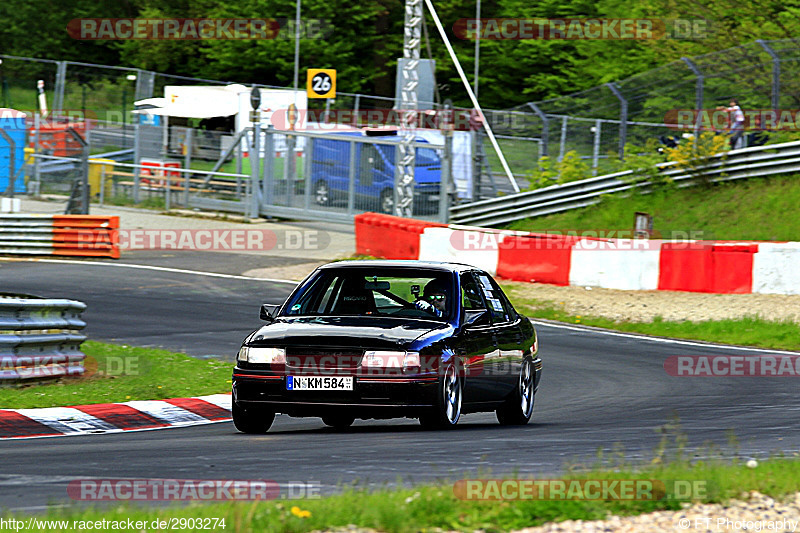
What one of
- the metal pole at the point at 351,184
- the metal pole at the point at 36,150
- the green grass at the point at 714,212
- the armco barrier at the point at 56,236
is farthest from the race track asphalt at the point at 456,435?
the metal pole at the point at 36,150

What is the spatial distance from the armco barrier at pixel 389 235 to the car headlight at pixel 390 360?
46.0 feet

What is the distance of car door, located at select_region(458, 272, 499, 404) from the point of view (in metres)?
9.32

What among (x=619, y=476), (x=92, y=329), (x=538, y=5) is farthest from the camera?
(x=538, y=5)

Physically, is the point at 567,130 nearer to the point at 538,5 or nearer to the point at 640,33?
the point at 640,33

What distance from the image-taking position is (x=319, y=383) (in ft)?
28.4

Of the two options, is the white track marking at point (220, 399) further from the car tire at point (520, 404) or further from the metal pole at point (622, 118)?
the metal pole at point (622, 118)

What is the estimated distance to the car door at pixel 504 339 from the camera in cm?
985

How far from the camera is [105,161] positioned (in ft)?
105

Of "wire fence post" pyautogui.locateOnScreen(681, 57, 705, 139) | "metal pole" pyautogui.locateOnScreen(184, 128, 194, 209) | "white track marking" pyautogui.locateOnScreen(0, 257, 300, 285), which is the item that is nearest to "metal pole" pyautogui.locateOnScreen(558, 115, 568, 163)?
"wire fence post" pyautogui.locateOnScreen(681, 57, 705, 139)

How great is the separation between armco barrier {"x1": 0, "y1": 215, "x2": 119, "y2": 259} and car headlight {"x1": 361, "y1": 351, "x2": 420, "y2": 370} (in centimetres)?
1687

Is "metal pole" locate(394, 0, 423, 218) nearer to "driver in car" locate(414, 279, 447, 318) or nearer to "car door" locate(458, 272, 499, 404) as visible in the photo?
"car door" locate(458, 272, 499, 404)

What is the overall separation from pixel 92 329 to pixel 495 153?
14.1 m

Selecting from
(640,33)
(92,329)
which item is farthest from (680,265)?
(640,33)

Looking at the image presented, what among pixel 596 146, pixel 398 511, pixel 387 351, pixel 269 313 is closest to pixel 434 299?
pixel 387 351
